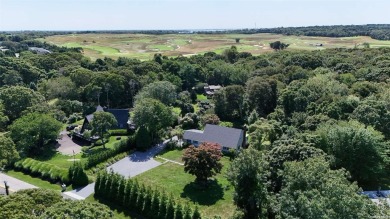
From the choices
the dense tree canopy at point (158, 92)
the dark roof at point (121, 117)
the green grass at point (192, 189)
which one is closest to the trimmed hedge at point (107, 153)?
the green grass at point (192, 189)

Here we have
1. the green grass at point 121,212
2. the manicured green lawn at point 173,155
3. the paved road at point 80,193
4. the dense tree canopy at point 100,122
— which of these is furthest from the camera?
the dense tree canopy at point 100,122

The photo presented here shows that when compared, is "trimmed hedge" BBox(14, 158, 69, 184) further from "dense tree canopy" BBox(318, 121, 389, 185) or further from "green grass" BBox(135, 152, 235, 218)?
"dense tree canopy" BBox(318, 121, 389, 185)

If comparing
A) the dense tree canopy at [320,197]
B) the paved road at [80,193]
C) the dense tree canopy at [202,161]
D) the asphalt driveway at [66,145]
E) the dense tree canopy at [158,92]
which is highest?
the dense tree canopy at [320,197]

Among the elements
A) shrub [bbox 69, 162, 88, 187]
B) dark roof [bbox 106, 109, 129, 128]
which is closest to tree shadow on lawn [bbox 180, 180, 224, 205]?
shrub [bbox 69, 162, 88, 187]

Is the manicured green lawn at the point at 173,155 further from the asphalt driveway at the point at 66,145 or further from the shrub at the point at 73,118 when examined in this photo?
the shrub at the point at 73,118

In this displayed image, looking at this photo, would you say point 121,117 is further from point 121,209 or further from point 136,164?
point 121,209

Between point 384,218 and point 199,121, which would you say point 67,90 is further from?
point 384,218
